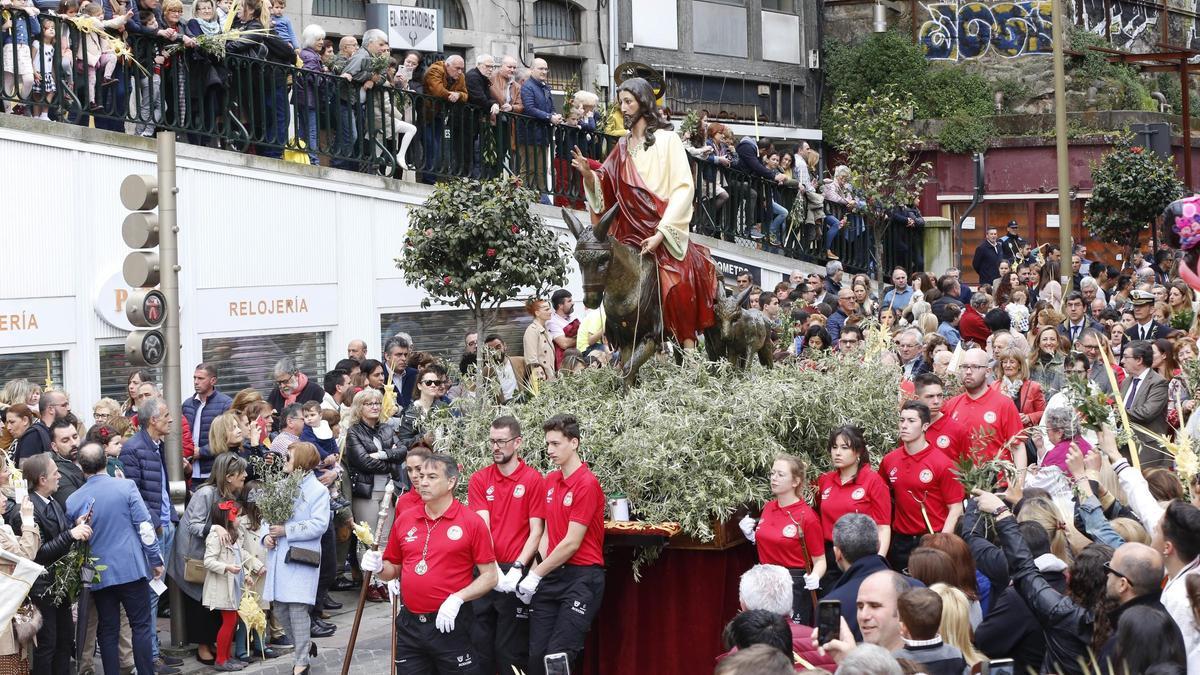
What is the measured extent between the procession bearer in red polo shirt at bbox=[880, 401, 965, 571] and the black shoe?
551 centimetres

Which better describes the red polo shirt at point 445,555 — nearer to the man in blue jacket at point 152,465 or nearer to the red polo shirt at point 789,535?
the red polo shirt at point 789,535

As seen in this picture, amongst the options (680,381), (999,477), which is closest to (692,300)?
(680,381)

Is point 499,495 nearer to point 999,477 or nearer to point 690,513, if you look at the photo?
point 690,513

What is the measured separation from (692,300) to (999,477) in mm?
2482

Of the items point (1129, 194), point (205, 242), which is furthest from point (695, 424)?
point (1129, 194)

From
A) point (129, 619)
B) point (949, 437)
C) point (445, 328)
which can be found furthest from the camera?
point (445, 328)

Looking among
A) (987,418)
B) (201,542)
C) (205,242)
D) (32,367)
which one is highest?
(205,242)

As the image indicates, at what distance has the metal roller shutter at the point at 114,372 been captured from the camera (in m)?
15.9

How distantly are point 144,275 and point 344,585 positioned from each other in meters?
3.24

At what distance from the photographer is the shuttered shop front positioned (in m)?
19.0

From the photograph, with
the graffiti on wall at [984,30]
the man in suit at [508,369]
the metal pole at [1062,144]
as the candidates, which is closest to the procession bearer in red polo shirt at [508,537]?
the man in suit at [508,369]

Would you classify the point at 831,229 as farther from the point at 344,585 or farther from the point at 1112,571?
the point at 1112,571

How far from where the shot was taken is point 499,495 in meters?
9.95

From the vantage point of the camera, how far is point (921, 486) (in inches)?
394
